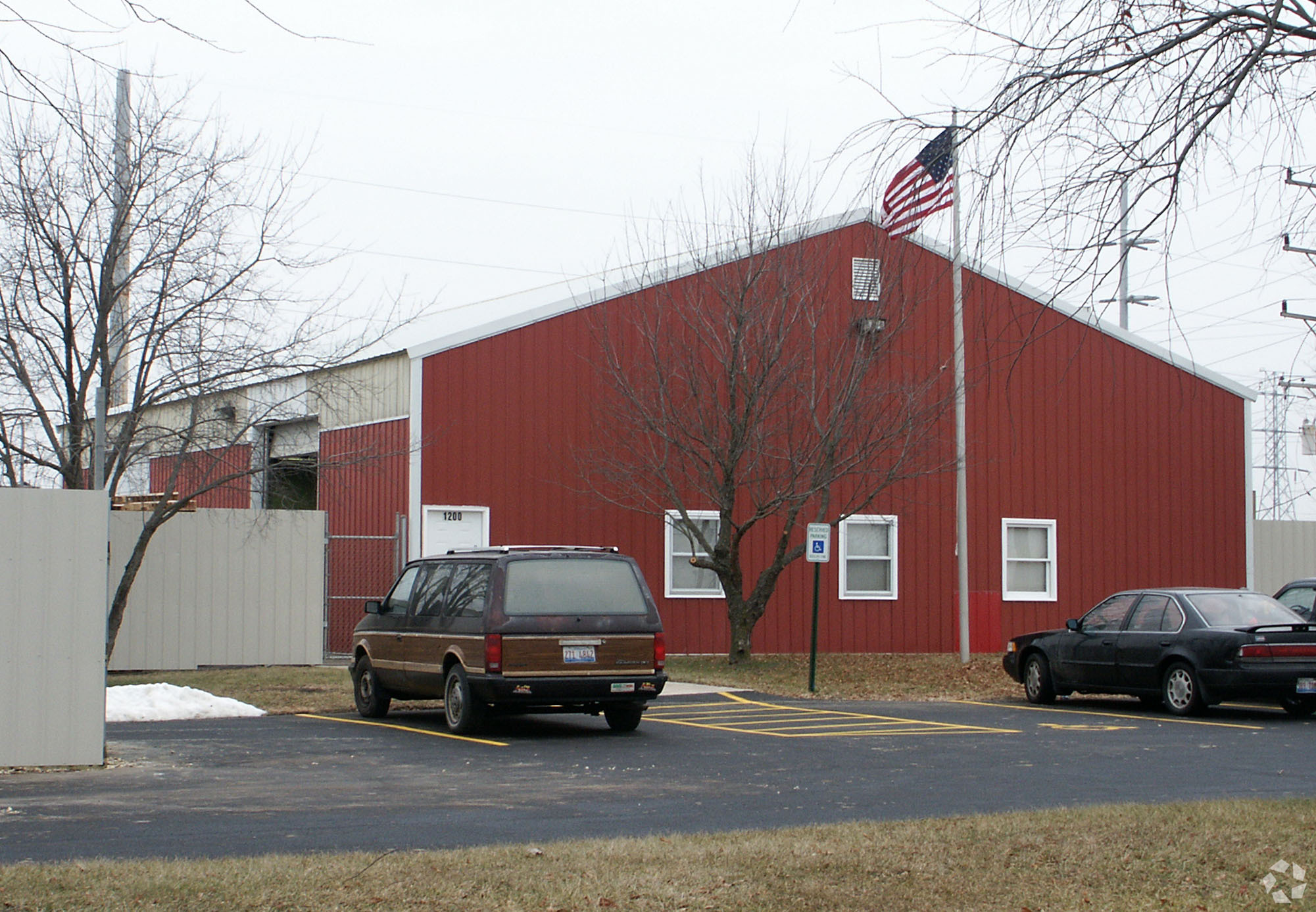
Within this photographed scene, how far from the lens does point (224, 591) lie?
23.3 metres

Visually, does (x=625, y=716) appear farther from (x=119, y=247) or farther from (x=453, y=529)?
(x=453, y=529)

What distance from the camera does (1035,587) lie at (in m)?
30.1

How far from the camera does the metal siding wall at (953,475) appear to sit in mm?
25375

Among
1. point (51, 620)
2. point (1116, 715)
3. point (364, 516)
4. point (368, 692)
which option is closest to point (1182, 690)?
point (1116, 715)

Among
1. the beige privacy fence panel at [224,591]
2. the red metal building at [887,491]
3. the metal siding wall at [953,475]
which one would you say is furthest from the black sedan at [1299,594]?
the beige privacy fence panel at [224,591]

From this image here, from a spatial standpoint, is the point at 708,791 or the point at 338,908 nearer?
the point at 338,908

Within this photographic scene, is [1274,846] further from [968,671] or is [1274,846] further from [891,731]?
[968,671]

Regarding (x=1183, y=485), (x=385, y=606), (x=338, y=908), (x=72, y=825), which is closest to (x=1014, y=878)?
(x=338, y=908)

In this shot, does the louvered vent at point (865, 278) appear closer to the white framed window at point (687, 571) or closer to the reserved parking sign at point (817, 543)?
the white framed window at point (687, 571)

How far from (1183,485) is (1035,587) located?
4.11m

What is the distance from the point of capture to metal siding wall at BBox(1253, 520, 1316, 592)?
3256 centimetres

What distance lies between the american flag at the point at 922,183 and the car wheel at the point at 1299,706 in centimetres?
675

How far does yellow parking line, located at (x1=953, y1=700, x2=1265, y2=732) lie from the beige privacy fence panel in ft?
34.0

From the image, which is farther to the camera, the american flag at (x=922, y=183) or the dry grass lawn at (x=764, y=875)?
the american flag at (x=922, y=183)
